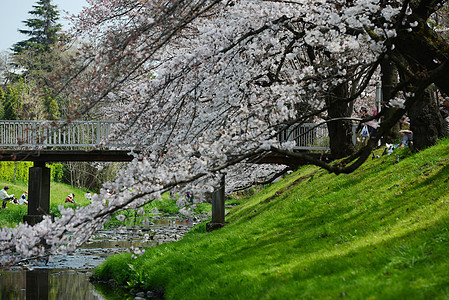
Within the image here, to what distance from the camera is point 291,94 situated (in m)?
8.50

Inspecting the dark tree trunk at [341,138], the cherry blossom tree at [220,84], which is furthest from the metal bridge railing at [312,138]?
the cherry blossom tree at [220,84]

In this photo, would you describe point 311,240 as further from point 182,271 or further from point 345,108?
point 345,108

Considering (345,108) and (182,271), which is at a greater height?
(345,108)

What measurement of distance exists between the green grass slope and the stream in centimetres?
75

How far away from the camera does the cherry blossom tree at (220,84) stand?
6449mm

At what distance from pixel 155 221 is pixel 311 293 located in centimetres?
2157

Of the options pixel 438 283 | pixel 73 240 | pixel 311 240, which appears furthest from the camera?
pixel 311 240

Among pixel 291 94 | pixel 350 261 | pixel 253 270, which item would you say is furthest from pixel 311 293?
pixel 291 94

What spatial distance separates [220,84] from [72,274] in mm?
7725

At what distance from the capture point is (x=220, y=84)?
9.95m

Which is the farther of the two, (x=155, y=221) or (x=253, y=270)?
(x=155, y=221)

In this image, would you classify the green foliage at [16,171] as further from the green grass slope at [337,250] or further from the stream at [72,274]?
the green grass slope at [337,250]

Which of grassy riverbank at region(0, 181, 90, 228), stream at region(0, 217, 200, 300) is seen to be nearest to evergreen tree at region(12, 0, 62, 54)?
grassy riverbank at region(0, 181, 90, 228)

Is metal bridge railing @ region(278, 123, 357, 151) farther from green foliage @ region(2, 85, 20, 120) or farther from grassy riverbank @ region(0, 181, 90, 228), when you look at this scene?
green foliage @ region(2, 85, 20, 120)
